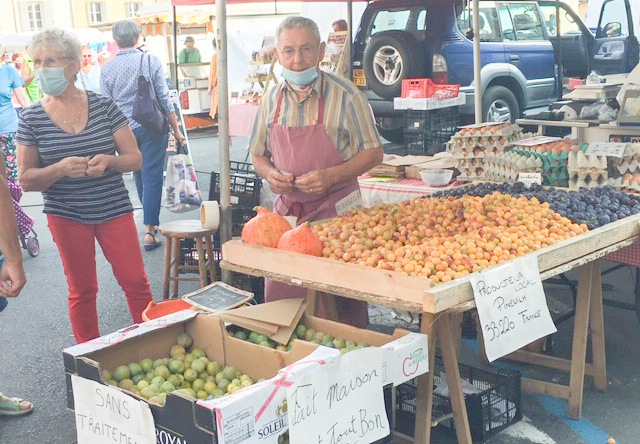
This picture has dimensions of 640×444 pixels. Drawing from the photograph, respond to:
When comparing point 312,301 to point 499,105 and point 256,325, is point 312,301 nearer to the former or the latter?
point 256,325

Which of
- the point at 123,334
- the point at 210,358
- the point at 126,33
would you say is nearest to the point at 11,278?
the point at 123,334

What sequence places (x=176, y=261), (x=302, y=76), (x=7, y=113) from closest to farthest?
(x=302, y=76)
(x=176, y=261)
(x=7, y=113)

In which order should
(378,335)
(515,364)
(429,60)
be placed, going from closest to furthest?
1. (378,335)
2. (515,364)
3. (429,60)

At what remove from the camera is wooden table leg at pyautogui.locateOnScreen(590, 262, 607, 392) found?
4.04 metres

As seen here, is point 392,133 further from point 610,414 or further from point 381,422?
point 381,422

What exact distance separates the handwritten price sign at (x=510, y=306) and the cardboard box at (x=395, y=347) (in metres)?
0.24

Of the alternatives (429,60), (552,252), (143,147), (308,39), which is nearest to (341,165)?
(308,39)

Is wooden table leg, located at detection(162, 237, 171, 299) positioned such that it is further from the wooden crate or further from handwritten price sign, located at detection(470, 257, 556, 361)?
handwritten price sign, located at detection(470, 257, 556, 361)

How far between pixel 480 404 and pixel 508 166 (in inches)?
73.0

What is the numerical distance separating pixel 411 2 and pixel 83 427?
8242 mm

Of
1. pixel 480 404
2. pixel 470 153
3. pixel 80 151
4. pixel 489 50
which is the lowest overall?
pixel 480 404

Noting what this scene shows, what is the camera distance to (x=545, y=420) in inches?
153

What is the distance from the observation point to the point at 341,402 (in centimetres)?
253

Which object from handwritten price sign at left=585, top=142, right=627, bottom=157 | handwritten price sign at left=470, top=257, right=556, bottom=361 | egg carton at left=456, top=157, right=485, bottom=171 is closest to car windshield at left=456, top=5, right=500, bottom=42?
egg carton at left=456, top=157, right=485, bottom=171
